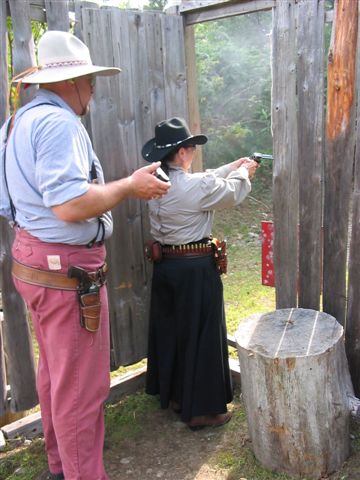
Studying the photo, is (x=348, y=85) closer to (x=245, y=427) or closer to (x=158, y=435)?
(x=245, y=427)

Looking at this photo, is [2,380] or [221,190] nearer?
[221,190]

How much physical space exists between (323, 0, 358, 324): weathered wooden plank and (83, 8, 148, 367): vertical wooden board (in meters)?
1.31

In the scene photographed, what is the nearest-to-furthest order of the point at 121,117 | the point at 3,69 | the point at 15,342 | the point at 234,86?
the point at 3,69, the point at 15,342, the point at 121,117, the point at 234,86

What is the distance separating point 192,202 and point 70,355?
1.21 meters

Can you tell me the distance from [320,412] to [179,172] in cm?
162

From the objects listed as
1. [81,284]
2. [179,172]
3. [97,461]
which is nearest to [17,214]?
[81,284]

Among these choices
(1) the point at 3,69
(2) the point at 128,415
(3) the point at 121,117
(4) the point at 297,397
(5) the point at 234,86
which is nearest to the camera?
(4) the point at 297,397

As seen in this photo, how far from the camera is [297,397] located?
2744 millimetres

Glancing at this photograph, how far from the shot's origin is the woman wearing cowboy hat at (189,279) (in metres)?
3.21

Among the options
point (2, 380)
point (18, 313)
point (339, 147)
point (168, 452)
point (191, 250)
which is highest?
point (339, 147)

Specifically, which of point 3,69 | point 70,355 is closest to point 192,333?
point 70,355

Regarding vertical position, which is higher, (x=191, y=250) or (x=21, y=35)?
(x=21, y=35)

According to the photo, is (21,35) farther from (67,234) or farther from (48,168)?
(67,234)

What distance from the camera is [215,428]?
3.48 meters
